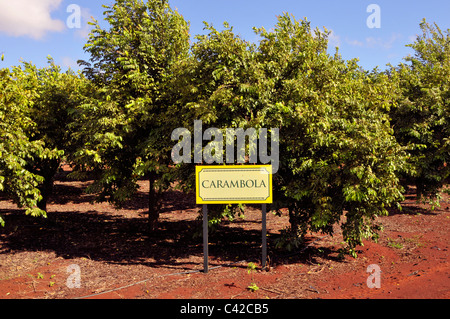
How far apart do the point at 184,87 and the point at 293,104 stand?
11.4 ft

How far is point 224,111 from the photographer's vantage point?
1009 cm

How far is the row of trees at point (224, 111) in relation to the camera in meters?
9.59

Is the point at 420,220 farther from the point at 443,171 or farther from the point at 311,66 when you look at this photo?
the point at 311,66

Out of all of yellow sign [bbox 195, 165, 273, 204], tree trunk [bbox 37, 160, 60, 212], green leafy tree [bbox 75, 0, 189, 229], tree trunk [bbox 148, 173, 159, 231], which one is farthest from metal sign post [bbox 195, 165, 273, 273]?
tree trunk [bbox 37, 160, 60, 212]

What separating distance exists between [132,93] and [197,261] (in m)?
6.49

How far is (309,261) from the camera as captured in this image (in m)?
11.0

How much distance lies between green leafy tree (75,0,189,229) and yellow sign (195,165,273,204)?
81.7 inches

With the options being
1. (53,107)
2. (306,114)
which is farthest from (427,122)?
(53,107)

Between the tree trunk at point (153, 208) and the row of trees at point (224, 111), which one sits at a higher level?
the row of trees at point (224, 111)

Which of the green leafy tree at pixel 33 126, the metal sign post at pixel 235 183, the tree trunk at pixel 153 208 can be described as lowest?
the tree trunk at pixel 153 208

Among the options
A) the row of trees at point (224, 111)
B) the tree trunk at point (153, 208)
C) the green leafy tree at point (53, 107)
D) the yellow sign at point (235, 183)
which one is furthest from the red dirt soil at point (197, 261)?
the green leafy tree at point (53, 107)

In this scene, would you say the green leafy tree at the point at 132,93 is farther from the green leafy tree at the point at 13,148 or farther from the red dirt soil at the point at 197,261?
the red dirt soil at the point at 197,261

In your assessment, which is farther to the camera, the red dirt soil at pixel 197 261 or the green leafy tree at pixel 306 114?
the green leafy tree at pixel 306 114

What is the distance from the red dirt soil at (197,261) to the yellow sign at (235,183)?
234 centimetres
